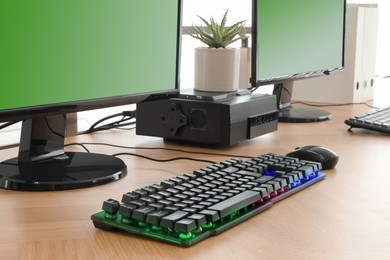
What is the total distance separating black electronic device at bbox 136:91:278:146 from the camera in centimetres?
139

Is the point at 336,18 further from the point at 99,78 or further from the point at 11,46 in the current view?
the point at 11,46

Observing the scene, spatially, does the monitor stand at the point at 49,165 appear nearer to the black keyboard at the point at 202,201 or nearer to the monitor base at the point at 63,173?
the monitor base at the point at 63,173

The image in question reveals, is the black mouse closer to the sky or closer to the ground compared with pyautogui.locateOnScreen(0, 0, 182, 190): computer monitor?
closer to the ground

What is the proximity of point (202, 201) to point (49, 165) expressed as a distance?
0.35 m

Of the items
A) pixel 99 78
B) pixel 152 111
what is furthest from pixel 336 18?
pixel 99 78

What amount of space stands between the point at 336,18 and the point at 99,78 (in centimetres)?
108

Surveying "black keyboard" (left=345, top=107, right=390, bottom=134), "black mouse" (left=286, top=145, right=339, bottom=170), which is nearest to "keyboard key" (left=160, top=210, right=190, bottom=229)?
"black mouse" (left=286, top=145, right=339, bottom=170)

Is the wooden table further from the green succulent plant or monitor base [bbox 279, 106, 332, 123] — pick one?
monitor base [bbox 279, 106, 332, 123]

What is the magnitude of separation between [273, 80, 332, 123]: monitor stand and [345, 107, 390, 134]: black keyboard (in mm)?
146

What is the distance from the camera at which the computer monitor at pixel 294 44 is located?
1.58 metres

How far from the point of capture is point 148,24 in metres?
1.22

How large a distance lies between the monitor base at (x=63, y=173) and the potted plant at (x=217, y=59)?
1.44 ft

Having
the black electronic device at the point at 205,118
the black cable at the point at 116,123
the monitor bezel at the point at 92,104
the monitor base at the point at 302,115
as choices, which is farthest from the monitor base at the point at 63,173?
the monitor base at the point at 302,115

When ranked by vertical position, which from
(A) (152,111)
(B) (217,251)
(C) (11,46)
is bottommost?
(B) (217,251)
